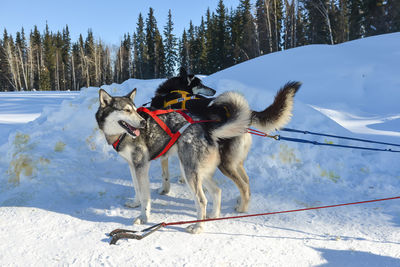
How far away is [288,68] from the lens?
7.86 meters

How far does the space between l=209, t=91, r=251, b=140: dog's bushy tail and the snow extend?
97cm

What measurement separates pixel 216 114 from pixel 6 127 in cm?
527

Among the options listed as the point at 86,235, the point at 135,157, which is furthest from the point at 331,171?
the point at 86,235

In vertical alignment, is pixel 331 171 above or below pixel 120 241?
above

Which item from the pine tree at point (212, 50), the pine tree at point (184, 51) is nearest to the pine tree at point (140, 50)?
the pine tree at point (184, 51)

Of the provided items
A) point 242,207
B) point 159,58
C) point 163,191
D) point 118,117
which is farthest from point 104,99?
point 159,58

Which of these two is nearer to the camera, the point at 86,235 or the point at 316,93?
the point at 86,235

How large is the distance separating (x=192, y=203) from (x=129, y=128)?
1299 mm

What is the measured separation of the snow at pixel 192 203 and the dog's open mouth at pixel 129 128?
99 cm

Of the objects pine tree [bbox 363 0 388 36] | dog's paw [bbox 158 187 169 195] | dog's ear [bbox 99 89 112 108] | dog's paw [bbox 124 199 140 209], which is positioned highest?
pine tree [bbox 363 0 388 36]

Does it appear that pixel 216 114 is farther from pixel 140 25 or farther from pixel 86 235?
pixel 140 25

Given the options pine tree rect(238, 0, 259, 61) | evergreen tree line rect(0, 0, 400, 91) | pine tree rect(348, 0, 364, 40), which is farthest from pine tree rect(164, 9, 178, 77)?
pine tree rect(348, 0, 364, 40)

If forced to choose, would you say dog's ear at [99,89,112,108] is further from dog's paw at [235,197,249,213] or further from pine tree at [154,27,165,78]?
pine tree at [154,27,165,78]

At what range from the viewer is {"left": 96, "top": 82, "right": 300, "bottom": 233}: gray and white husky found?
2.65 metres
